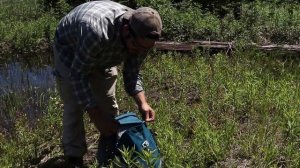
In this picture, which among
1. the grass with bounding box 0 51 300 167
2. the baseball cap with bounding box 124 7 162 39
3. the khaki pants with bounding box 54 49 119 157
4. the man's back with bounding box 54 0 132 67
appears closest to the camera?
the baseball cap with bounding box 124 7 162 39

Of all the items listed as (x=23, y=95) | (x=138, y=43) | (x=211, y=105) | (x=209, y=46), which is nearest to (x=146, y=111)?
(x=138, y=43)

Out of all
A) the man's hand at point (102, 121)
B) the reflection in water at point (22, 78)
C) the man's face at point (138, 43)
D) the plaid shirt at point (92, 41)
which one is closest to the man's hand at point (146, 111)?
the man's hand at point (102, 121)

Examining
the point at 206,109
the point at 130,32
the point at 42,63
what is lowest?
the point at 42,63

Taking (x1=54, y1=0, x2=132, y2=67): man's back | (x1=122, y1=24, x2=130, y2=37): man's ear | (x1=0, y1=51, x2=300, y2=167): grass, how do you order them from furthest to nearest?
(x1=0, y1=51, x2=300, y2=167): grass < (x1=54, y1=0, x2=132, y2=67): man's back < (x1=122, y1=24, x2=130, y2=37): man's ear

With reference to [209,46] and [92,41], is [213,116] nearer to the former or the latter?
[92,41]

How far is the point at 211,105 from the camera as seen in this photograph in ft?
18.6

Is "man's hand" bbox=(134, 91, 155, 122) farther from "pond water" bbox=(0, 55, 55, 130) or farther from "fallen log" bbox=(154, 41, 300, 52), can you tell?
"fallen log" bbox=(154, 41, 300, 52)

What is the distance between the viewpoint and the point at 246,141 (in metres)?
4.45

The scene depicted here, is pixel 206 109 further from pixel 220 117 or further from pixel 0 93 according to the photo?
pixel 0 93

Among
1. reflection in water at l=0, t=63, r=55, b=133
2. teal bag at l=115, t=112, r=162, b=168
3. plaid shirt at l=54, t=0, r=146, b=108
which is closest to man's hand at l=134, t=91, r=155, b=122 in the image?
teal bag at l=115, t=112, r=162, b=168

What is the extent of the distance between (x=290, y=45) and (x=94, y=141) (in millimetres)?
4804

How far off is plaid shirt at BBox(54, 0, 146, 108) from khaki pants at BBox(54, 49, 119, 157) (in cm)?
34

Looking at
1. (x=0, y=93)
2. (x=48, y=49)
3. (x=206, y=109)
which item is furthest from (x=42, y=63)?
(x=206, y=109)

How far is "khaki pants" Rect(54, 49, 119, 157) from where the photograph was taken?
451cm
